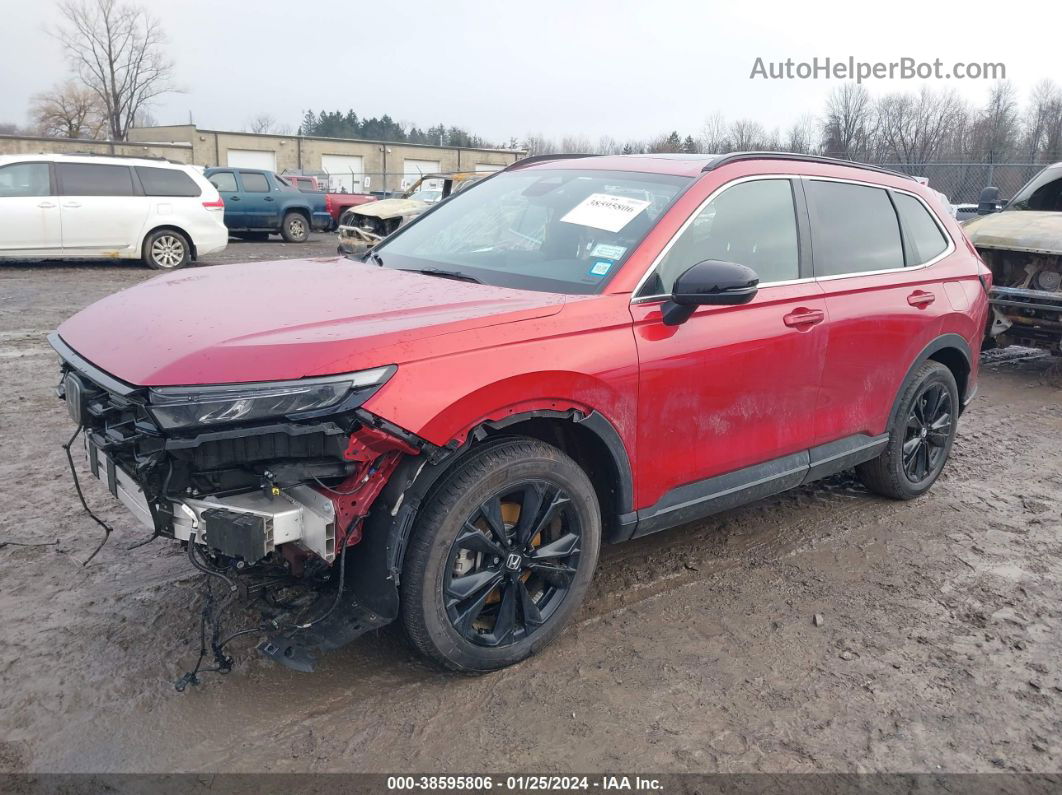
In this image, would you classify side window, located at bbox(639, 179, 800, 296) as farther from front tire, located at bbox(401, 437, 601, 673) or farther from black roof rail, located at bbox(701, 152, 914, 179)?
front tire, located at bbox(401, 437, 601, 673)

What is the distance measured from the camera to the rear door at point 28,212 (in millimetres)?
12312

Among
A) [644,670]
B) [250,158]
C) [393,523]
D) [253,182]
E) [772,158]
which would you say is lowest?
[644,670]

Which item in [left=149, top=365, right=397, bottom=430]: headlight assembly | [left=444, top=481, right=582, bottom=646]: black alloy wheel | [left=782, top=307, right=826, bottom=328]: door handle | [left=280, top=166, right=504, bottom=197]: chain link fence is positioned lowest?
[left=444, top=481, right=582, bottom=646]: black alloy wheel

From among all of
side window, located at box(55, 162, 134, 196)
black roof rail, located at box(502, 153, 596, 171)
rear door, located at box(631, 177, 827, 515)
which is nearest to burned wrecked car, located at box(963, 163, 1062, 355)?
rear door, located at box(631, 177, 827, 515)

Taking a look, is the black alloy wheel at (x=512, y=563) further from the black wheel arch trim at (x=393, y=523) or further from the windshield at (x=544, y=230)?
the windshield at (x=544, y=230)

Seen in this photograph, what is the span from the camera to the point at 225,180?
20172 millimetres

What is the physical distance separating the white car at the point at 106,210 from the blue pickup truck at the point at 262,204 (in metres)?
5.89

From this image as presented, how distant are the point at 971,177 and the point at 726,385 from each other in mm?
20789

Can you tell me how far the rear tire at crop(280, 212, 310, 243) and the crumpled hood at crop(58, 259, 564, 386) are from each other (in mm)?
18100

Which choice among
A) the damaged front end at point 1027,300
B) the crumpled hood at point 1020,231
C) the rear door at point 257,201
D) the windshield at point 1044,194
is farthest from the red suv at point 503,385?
the rear door at point 257,201

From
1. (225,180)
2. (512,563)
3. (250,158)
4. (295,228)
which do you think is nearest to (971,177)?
(295,228)

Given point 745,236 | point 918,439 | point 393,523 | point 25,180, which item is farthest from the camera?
point 25,180

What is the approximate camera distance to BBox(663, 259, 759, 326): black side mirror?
318 cm

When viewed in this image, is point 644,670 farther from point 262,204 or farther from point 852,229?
point 262,204
